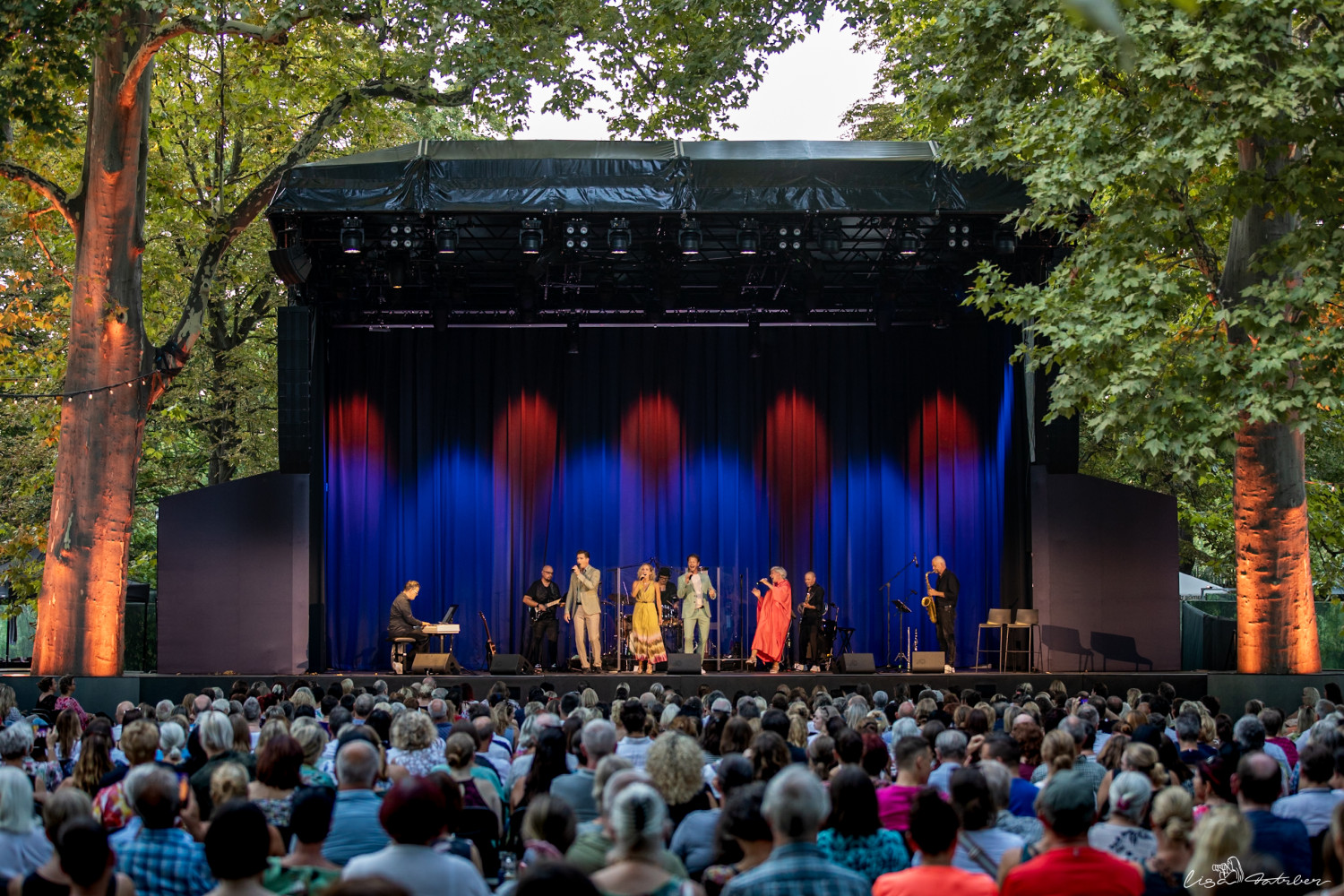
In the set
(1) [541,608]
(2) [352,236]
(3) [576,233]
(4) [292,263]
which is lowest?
(1) [541,608]

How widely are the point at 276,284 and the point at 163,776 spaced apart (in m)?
20.6

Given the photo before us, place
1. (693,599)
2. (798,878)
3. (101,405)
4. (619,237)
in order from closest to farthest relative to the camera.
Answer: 1. (798,878)
2. (101,405)
3. (619,237)
4. (693,599)

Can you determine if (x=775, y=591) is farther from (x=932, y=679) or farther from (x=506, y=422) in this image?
(x=506, y=422)

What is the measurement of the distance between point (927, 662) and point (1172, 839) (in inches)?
488

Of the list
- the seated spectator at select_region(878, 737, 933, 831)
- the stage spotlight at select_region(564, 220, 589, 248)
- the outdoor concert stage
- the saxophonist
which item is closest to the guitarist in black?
the outdoor concert stage

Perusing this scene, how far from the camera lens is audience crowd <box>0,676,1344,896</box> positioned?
11.6ft

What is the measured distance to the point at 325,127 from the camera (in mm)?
17469

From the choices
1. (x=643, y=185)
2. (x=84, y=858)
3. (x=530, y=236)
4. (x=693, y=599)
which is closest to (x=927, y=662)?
(x=693, y=599)

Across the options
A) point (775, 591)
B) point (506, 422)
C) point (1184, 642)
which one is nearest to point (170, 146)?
point (506, 422)

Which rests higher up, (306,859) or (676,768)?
(676,768)

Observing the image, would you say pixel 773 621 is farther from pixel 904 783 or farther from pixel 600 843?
pixel 600 843

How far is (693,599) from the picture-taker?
727 inches

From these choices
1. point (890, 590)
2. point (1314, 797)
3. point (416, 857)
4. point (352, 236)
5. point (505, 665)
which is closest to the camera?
point (416, 857)

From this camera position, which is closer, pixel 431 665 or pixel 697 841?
pixel 697 841
